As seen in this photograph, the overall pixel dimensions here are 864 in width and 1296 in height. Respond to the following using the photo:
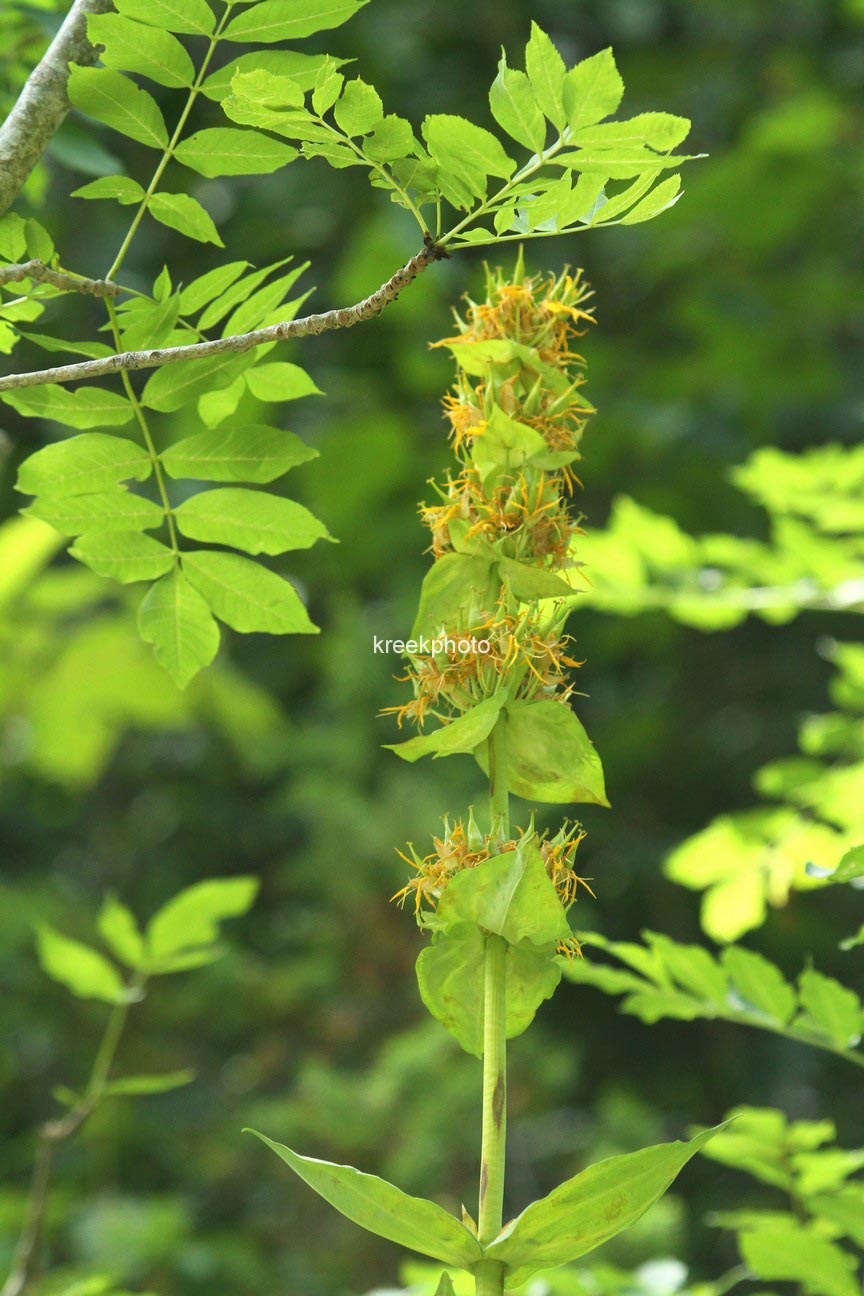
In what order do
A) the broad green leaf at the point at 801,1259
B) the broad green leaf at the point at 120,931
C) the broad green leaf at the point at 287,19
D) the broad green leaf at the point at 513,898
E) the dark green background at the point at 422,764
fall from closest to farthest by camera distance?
1. the broad green leaf at the point at 513,898
2. the broad green leaf at the point at 287,19
3. the broad green leaf at the point at 801,1259
4. the broad green leaf at the point at 120,931
5. the dark green background at the point at 422,764

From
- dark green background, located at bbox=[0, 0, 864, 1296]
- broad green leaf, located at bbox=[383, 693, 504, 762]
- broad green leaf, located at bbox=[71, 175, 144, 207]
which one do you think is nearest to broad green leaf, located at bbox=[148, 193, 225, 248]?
broad green leaf, located at bbox=[71, 175, 144, 207]

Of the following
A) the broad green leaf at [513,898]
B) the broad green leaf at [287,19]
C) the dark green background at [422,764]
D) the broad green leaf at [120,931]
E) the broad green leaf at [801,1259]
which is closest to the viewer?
the broad green leaf at [513,898]

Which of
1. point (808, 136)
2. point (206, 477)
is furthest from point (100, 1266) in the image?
point (808, 136)

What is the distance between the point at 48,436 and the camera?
229 centimetres

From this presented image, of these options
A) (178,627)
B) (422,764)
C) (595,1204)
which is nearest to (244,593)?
(178,627)

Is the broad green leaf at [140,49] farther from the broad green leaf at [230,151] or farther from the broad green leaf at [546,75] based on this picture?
the broad green leaf at [546,75]

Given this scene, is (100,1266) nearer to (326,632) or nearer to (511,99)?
(326,632)

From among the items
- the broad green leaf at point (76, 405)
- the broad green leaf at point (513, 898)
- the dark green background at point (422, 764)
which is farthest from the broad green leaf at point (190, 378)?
the dark green background at point (422, 764)

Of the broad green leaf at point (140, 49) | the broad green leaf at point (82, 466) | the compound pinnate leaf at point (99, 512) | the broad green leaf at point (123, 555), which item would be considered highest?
the broad green leaf at point (140, 49)

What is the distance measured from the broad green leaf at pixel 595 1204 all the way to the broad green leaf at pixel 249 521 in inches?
9.8

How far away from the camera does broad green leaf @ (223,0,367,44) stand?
1.51 ft

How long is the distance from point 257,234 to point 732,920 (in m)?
1.98

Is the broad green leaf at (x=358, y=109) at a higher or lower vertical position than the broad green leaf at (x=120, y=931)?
higher

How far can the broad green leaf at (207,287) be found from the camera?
1.58 feet
